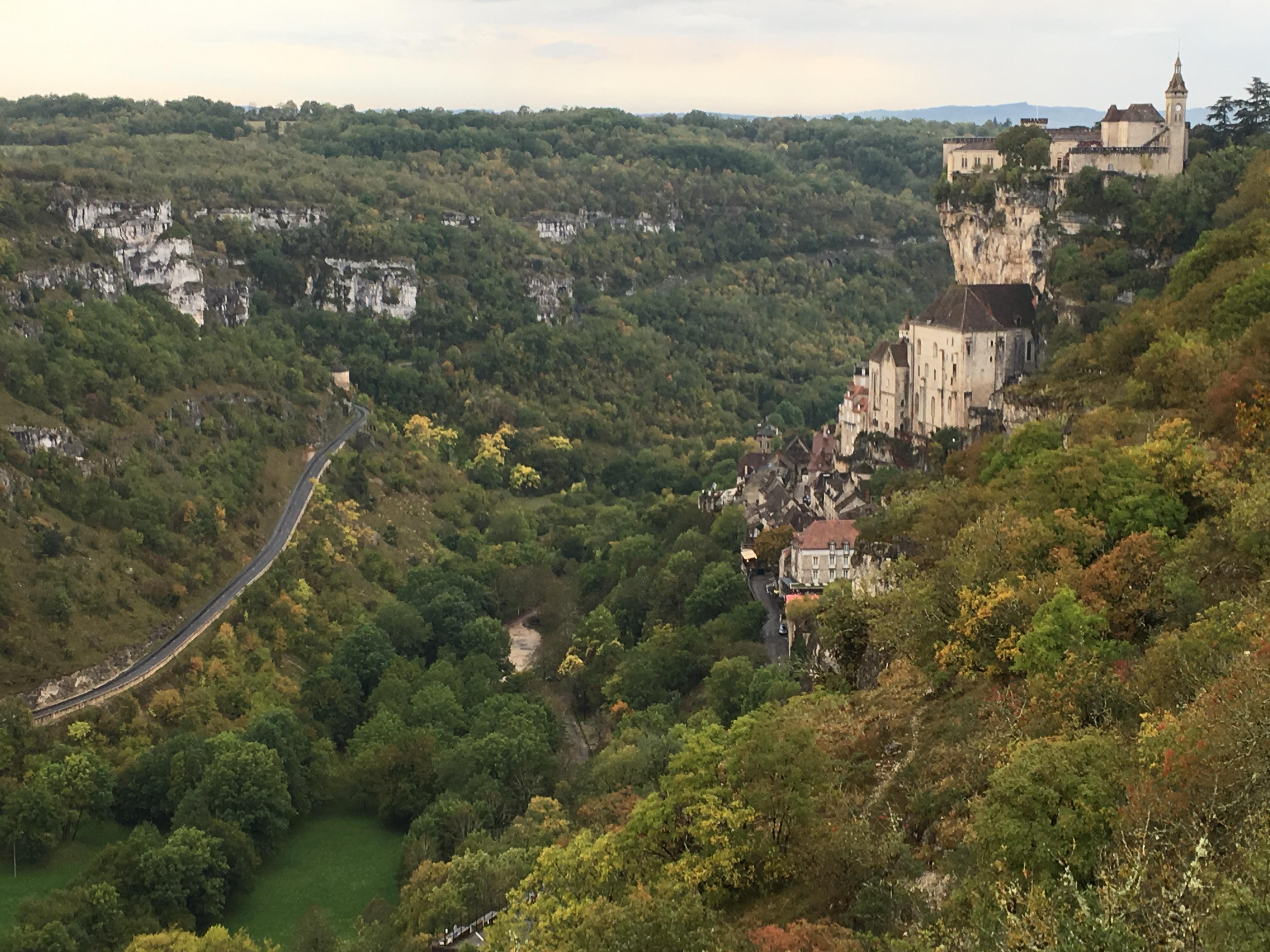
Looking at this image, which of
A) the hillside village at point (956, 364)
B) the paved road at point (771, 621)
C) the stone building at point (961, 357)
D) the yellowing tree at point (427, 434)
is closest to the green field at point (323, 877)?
the paved road at point (771, 621)

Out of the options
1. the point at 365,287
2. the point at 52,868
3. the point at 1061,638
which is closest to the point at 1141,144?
the point at 1061,638

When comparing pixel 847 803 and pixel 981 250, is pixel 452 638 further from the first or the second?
pixel 847 803

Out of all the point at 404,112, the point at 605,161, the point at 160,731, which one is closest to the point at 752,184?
the point at 605,161

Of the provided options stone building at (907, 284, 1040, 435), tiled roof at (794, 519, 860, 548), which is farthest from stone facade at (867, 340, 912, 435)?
tiled roof at (794, 519, 860, 548)

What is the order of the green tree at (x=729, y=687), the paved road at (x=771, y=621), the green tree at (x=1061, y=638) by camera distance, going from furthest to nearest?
1. the paved road at (x=771, y=621)
2. the green tree at (x=729, y=687)
3. the green tree at (x=1061, y=638)

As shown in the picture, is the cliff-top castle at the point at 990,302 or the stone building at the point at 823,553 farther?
the cliff-top castle at the point at 990,302

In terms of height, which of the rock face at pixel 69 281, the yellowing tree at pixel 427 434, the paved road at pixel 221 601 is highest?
the rock face at pixel 69 281

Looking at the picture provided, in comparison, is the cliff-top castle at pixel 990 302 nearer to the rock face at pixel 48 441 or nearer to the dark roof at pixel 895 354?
the dark roof at pixel 895 354
